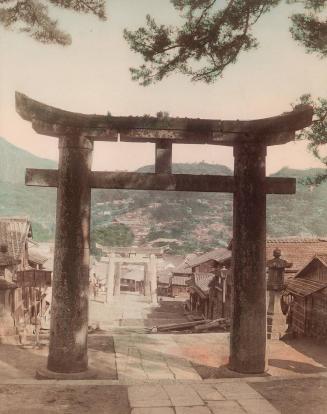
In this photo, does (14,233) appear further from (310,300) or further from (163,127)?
(163,127)

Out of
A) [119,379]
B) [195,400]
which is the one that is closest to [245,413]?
[195,400]

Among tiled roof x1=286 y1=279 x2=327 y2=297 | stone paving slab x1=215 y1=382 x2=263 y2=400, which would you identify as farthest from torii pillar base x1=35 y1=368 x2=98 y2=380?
tiled roof x1=286 y1=279 x2=327 y2=297

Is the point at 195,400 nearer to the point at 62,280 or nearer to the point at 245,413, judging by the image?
the point at 245,413

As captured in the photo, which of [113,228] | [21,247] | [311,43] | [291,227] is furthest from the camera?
[291,227]

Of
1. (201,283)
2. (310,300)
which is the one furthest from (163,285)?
(310,300)

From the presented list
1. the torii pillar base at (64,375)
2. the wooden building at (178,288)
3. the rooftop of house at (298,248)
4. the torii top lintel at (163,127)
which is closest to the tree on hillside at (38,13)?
the torii top lintel at (163,127)

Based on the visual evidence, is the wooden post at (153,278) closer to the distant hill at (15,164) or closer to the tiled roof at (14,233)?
the tiled roof at (14,233)
